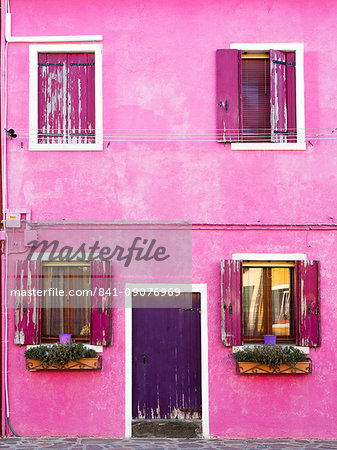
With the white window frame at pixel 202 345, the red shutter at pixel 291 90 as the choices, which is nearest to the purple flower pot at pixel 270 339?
the white window frame at pixel 202 345

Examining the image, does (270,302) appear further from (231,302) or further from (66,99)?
(66,99)

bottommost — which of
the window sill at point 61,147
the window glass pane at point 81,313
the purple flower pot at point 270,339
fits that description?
the purple flower pot at point 270,339

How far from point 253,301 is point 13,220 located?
3.69 metres

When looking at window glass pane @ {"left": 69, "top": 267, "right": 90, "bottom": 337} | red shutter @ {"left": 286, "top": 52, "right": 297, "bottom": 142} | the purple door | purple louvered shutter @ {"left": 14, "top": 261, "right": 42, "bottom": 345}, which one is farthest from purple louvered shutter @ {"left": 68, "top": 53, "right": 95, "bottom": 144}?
red shutter @ {"left": 286, "top": 52, "right": 297, "bottom": 142}

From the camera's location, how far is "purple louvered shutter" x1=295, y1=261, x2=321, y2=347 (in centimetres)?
916

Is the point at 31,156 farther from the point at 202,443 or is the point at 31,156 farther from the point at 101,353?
the point at 202,443

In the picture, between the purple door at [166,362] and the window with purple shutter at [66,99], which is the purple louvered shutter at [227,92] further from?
the purple door at [166,362]

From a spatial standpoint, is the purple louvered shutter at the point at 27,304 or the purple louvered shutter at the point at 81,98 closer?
the purple louvered shutter at the point at 27,304

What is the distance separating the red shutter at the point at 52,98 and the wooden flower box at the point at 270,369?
4.22 meters

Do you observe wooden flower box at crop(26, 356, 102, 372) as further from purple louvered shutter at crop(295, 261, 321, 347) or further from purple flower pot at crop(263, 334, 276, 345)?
purple louvered shutter at crop(295, 261, 321, 347)

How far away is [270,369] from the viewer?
908 cm

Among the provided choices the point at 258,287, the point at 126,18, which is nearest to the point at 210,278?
the point at 258,287

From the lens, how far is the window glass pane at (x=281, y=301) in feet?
31.0

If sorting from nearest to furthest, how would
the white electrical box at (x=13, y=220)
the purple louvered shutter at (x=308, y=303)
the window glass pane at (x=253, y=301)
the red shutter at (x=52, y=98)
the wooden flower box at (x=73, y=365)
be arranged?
the wooden flower box at (x=73, y=365)
the purple louvered shutter at (x=308, y=303)
the white electrical box at (x=13, y=220)
the window glass pane at (x=253, y=301)
the red shutter at (x=52, y=98)
